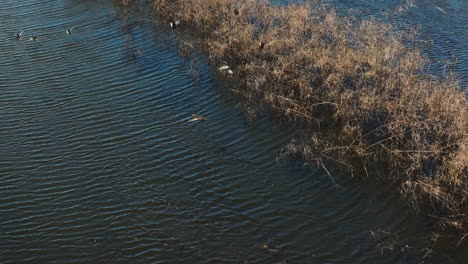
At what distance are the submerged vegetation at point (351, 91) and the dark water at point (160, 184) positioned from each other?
1.63 ft

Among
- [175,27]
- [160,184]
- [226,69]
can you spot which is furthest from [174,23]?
[160,184]

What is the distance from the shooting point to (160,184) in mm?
8375

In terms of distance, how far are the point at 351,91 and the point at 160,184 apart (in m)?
4.36

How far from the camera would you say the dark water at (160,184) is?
714 centimetres

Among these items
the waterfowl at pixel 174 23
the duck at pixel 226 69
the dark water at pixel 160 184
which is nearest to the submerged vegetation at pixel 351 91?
the duck at pixel 226 69

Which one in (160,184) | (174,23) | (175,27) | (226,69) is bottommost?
(160,184)

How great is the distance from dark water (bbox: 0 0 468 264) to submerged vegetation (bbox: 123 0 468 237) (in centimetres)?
50

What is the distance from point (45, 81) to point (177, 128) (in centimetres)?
380

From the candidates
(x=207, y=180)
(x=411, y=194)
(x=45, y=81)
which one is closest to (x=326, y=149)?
(x=411, y=194)

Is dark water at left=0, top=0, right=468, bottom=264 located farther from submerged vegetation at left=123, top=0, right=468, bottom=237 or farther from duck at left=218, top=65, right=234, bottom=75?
submerged vegetation at left=123, top=0, right=468, bottom=237

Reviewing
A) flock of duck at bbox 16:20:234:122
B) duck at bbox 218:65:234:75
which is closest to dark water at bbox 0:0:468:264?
flock of duck at bbox 16:20:234:122

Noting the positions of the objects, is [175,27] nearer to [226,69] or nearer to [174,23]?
[174,23]

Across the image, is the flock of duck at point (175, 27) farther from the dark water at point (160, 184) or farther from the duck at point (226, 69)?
the dark water at point (160, 184)

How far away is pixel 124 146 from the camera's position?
9328 mm
